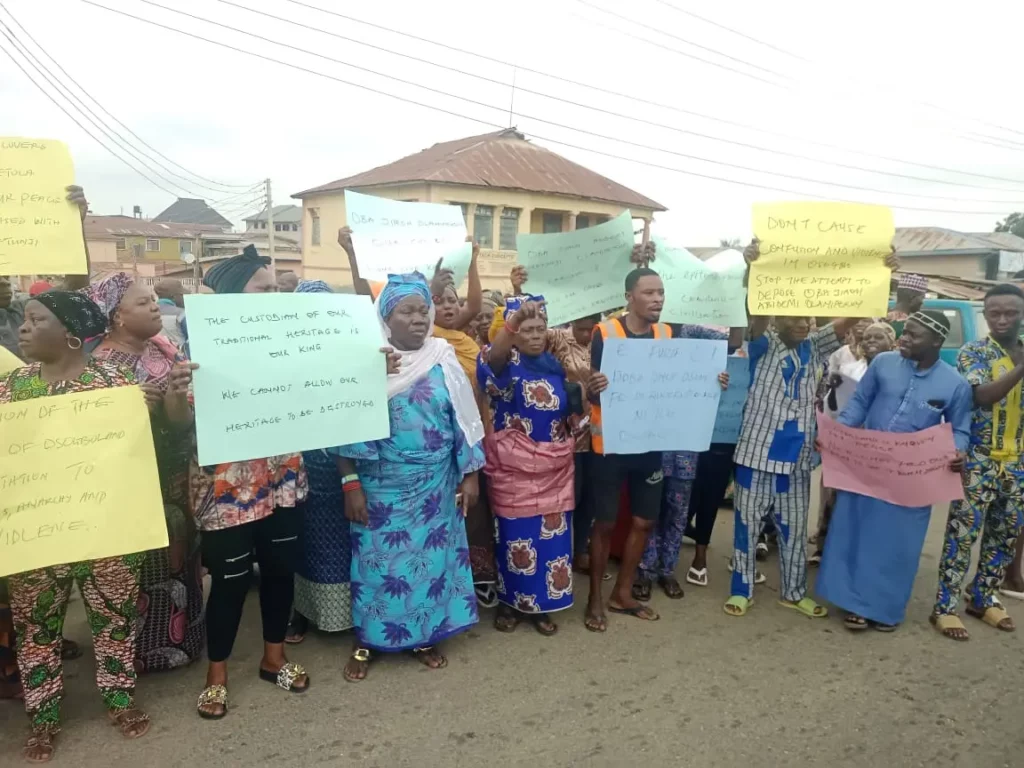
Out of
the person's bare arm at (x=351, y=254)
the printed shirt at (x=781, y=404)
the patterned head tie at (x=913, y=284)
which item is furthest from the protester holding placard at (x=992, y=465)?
the person's bare arm at (x=351, y=254)

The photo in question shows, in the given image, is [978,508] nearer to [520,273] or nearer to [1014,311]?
[1014,311]

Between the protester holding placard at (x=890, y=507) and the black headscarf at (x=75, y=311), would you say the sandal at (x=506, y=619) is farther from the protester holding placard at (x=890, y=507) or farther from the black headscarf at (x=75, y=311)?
the black headscarf at (x=75, y=311)

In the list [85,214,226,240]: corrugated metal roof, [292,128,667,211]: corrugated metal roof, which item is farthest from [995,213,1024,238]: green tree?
[85,214,226,240]: corrugated metal roof

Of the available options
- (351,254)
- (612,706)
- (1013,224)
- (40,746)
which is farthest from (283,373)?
(1013,224)

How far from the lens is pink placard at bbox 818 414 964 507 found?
382 cm

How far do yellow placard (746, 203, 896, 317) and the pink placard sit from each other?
0.71 meters

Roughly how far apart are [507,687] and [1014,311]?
3.34 m

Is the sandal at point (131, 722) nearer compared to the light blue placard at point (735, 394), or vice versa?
the sandal at point (131, 722)

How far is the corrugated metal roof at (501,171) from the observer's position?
23.9 metres

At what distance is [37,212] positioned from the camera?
2988mm

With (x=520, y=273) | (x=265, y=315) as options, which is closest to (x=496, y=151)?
(x=520, y=273)

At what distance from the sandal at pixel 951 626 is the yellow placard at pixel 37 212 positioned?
4872 mm

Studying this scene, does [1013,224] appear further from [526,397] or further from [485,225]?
[526,397]

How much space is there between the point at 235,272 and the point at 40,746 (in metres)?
2.11
